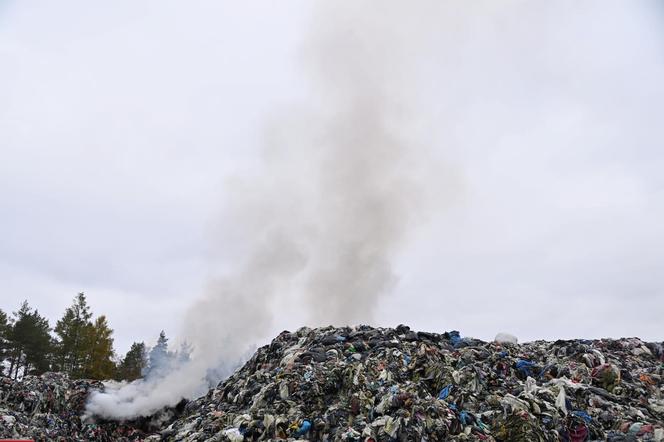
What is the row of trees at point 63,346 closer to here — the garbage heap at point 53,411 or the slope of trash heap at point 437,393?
the garbage heap at point 53,411

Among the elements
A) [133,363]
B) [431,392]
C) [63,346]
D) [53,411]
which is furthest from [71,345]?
[431,392]

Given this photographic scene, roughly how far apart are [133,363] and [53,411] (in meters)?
25.8

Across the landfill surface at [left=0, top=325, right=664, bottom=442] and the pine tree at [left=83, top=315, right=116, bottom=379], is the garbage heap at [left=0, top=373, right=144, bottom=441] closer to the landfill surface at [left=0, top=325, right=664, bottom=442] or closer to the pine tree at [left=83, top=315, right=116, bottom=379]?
the landfill surface at [left=0, top=325, right=664, bottom=442]

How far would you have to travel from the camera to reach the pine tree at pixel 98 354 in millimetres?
34438

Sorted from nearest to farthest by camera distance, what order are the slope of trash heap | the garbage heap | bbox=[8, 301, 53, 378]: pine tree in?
the slope of trash heap, the garbage heap, bbox=[8, 301, 53, 378]: pine tree

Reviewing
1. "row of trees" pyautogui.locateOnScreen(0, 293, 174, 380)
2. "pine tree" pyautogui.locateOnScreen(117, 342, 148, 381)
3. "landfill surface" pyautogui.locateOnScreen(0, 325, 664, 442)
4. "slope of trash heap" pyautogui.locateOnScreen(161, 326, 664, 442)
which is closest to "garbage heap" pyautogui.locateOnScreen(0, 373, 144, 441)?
"landfill surface" pyautogui.locateOnScreen(0, 325, 664, 442)

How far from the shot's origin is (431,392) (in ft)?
31.6

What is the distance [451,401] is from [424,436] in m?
1.34

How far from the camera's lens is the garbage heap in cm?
1546

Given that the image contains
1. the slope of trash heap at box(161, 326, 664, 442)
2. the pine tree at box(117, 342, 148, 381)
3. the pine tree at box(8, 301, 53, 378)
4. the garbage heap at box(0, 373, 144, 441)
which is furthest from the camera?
the pine tree at box(117, 342, 148, 381)

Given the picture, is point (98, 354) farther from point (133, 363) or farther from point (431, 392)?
point (431, 392)

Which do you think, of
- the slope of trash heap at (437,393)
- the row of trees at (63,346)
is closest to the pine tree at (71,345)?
the row of trees at (63,346)

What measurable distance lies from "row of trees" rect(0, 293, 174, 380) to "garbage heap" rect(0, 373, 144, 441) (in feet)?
42.6

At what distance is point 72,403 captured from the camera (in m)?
17.9
